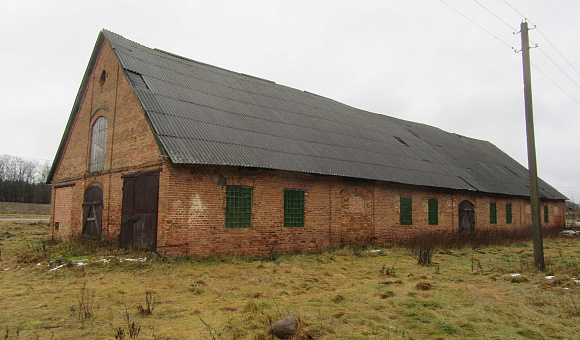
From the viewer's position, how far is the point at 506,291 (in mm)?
7879

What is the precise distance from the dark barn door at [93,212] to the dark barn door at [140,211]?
2.04 meters

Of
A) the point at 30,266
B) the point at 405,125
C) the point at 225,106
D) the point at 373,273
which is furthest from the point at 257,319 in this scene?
the point at 405,125

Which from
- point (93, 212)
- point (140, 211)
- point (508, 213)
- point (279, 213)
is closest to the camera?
point (140, 211)

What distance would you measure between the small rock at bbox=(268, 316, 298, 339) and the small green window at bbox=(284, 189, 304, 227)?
822 centimetres

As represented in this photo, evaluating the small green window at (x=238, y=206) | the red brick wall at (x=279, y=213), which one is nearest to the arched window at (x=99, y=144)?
the red brick wall at (x=279, y=213)

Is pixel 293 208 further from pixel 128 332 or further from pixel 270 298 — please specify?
pixel 128 332

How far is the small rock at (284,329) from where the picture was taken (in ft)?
16.9

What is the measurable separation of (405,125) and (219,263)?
21.4m

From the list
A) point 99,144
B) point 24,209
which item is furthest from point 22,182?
point 99,144

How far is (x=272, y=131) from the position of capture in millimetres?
15625

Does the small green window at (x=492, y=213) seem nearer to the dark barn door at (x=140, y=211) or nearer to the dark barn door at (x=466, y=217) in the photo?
the dark barn door at (x=466, y=217)

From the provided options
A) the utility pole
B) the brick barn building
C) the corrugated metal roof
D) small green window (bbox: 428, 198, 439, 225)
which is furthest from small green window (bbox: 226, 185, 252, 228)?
small green window (bbox: 428, 198, 439, 225)

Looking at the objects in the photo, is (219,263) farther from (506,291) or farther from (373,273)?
(506,291)

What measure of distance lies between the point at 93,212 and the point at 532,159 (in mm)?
14790
